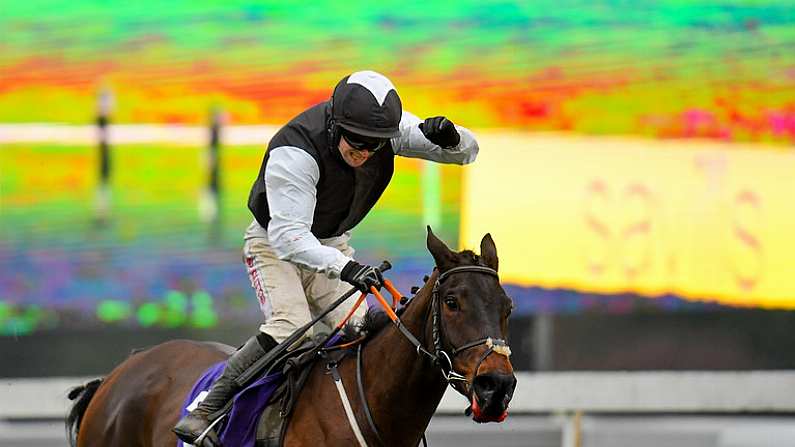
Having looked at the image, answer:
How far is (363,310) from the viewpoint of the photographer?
4902mm

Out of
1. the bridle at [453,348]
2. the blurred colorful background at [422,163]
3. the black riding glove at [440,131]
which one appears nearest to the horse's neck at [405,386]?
the bridle at [453,348]

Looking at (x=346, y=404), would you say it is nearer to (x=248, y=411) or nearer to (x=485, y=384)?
(x=248, y=411)

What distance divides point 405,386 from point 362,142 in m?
0.80

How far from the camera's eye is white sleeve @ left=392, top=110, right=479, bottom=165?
15.7 feet

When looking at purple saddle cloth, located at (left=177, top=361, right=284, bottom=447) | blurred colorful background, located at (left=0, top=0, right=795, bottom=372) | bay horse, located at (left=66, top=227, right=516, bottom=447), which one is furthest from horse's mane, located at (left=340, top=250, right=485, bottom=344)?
blurred colorful background, located at (left=0, top=0, right=795, bottom=372)

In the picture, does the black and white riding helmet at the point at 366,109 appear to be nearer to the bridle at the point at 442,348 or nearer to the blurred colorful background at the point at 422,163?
the bridle at the point at 442,348

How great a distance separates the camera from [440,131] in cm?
457

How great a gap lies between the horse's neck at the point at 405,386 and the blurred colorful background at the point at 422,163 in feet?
14.7

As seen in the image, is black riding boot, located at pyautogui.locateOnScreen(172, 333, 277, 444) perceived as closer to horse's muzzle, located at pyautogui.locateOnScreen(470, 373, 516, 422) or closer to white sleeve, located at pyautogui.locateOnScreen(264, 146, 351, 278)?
white sleeve, located at pyautogui.locateOnScreen(264, 146, 351, 278)

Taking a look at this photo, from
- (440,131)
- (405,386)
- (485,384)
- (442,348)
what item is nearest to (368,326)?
(405,386)

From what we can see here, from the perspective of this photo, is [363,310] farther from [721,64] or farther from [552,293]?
[721,64]

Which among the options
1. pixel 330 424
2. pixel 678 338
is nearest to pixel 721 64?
pixel 678 338

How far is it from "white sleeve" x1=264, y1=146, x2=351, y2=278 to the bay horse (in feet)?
1.06

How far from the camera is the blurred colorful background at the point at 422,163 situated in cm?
878
